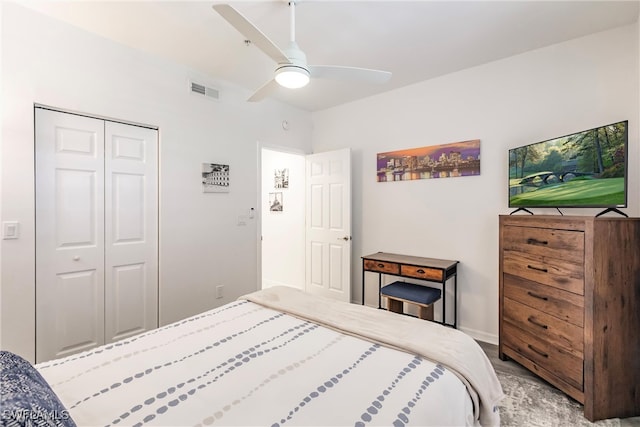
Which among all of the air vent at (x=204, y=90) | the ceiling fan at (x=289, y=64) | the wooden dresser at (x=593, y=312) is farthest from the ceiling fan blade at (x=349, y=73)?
the air vent at (x=204, y=90)

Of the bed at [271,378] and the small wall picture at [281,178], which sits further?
the small wall picture at [281,178]

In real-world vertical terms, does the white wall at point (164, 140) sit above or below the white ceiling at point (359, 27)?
below

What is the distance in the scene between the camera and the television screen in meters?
1.80

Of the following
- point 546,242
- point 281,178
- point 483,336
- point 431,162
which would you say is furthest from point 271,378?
point 281,178

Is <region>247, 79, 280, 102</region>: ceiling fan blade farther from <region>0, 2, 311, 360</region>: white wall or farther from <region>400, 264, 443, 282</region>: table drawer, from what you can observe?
<region>400, 264, 443, 282</region>: table drawer

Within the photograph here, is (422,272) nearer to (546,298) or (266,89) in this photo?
(546,298)

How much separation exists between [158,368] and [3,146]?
1943mm

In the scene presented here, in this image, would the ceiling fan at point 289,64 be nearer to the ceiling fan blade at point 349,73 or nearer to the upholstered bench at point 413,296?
the ceiling fan blade at point 349,73

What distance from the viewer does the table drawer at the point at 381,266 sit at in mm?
3041

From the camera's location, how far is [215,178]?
3.13 meters

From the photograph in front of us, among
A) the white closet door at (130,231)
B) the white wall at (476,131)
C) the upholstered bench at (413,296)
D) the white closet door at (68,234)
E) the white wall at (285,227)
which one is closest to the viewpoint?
the white closet door at (68,234)

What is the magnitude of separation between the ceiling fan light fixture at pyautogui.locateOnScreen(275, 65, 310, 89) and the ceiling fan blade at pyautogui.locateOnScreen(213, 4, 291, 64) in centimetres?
4

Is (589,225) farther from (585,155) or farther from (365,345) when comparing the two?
(365,345)

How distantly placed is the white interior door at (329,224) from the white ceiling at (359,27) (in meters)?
1.35
